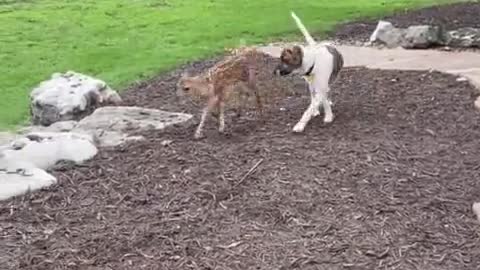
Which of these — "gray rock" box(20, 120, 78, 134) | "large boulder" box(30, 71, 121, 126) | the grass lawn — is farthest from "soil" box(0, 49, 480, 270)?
the grass lawn

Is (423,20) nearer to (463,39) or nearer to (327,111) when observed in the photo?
(463,39)

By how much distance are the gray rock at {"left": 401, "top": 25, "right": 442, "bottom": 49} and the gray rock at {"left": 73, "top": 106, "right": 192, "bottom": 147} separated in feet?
16.3

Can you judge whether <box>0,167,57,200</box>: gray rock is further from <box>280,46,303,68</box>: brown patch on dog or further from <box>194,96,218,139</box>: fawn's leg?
<box>280,46,303,68</box>: brown patch on dog

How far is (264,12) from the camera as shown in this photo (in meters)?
17.9

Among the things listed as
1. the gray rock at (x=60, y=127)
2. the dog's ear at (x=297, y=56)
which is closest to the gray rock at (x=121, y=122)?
the gray rock at (x=60, y=127)

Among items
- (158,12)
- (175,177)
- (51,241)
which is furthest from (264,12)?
(51,241)

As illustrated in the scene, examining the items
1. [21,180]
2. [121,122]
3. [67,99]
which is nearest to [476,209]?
[21,180]

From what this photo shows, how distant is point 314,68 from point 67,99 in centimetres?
269

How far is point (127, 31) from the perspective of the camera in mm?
15859

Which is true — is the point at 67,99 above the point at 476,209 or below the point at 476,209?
below

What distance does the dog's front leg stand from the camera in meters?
7.38

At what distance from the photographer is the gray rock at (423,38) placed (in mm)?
12555

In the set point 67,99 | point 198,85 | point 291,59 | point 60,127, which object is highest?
point 291,59

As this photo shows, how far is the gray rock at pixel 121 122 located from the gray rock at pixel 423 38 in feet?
16.3
